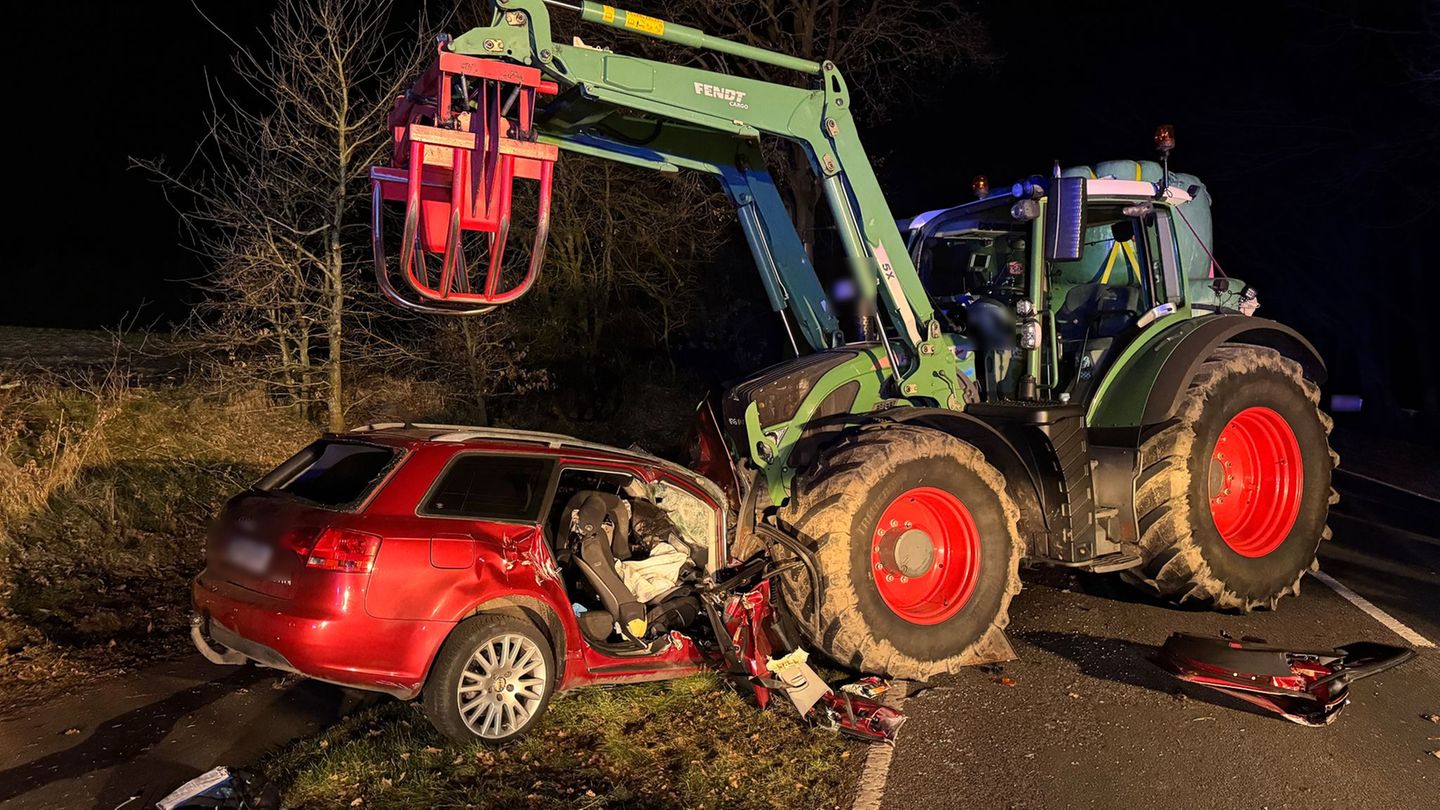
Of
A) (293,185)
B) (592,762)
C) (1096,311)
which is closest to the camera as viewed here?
(592,762)

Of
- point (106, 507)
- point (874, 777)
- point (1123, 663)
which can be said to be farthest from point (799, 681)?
point (106, 507)

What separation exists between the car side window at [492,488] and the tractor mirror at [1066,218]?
336cm

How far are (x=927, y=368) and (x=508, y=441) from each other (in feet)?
9.16

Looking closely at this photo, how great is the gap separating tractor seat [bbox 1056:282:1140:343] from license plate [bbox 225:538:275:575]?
18.5 feet

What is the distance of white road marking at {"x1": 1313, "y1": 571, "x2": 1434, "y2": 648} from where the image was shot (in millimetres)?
6363

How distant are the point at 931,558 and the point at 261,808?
3964 millimetres

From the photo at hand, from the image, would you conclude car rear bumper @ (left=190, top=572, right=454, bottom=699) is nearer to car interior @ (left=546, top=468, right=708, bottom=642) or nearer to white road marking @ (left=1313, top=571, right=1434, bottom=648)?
car interior @ (left=546, top=468, right=708, bottom=642)

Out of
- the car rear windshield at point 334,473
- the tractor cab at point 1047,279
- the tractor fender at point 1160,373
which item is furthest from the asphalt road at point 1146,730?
the car rear windshield at point 334,473

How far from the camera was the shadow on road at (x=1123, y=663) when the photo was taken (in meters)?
5.45

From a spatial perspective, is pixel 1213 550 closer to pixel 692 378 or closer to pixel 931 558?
pixel 931 558

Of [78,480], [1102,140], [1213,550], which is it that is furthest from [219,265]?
[1102,140]

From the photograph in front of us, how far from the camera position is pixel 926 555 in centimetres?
602

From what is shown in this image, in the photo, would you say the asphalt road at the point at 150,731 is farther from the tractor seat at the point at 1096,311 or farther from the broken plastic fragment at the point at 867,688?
the tractor seat at the point at 1096,311

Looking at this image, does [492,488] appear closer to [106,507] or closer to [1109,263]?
[1109,263]
